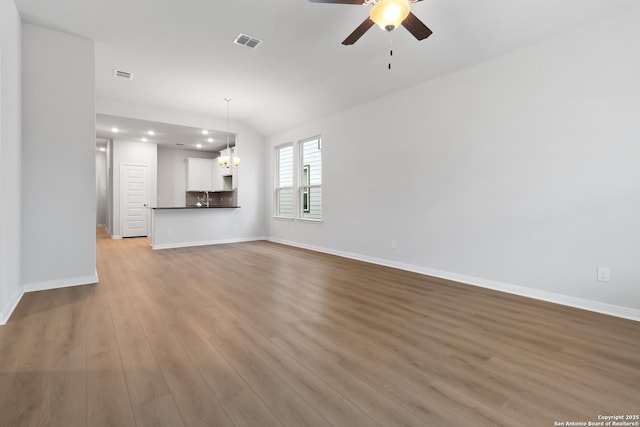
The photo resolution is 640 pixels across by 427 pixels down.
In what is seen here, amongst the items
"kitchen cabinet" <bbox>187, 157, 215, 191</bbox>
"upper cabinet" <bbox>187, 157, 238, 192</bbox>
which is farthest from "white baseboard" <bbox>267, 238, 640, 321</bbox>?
"kitchen cabinet" <bbox>187, 157, 215, 191</bbox>

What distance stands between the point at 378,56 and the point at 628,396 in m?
4.05

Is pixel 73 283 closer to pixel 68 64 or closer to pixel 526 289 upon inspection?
pixel 68 64

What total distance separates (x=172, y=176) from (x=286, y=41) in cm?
745

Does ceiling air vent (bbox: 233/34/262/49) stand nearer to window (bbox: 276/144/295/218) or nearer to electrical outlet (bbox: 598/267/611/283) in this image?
window (bbox: 276/144/295/218)

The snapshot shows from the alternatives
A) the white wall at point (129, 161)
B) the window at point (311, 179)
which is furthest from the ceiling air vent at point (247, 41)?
the white wall at point (129, 161)

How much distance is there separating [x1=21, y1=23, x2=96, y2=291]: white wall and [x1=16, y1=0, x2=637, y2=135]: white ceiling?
0.36 metres

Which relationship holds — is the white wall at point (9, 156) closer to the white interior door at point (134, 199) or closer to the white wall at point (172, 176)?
the white interior door at point (134, 199)

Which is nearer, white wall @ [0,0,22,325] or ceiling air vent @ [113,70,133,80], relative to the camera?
white wall @ [0,0,22,325]

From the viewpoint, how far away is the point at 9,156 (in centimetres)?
267

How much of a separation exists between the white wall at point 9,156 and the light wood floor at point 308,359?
0.34 m

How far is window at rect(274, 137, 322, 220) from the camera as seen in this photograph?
6.55 m

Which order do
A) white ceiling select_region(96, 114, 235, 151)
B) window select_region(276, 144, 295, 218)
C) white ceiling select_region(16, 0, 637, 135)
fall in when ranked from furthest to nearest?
window select_region(276, 144, 295, 218), white ceiling select_region(96, 114, 235, 151), white ceiling select_region(16, 0, 637, 135)

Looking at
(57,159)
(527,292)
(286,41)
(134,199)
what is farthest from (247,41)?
(134,199)

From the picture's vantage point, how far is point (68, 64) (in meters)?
3.52
